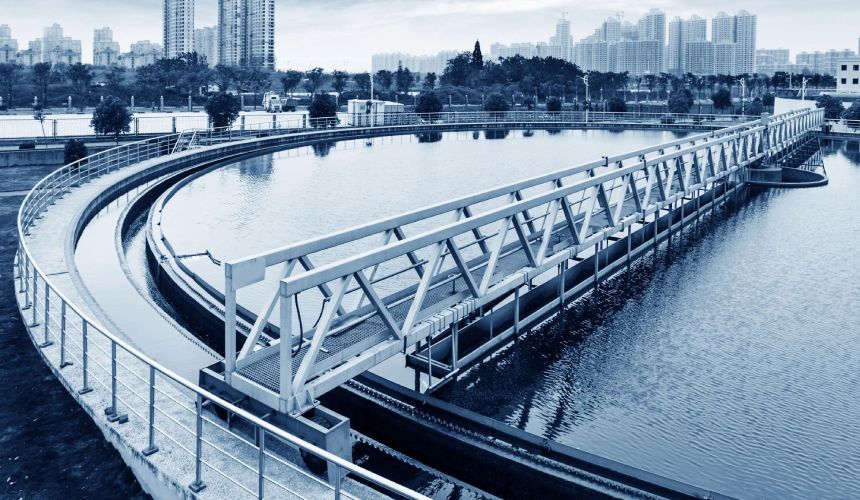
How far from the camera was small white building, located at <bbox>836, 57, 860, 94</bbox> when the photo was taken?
233 feet

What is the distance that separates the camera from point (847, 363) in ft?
22.7

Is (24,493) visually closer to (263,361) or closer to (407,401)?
(263,361)

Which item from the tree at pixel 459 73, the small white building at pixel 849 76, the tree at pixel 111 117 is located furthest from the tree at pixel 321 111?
the small white building at pixel 849 76

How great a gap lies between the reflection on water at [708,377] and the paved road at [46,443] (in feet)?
9.09

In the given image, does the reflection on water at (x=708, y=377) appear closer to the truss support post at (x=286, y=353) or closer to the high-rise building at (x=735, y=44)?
the truss support post at (x=286, y=353)

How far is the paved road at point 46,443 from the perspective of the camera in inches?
164

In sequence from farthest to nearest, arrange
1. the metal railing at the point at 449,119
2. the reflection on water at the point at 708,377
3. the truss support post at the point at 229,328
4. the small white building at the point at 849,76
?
the small white building at the point at 849,76 < the metal railing at the point at 449,119 < the reflection on water at the point at 708,377 < the truss support post at the point at 229,328

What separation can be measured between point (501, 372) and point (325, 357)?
2.17 meters

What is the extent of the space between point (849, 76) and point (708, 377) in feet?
252

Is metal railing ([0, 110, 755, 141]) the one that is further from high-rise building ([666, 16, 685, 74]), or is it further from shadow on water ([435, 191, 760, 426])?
high-rise building ([666, 16, 685, 74])

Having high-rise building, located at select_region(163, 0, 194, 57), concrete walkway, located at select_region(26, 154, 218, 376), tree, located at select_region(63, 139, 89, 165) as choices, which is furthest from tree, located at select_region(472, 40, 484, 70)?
high-rise building, located at select_region(163, 0, 194, 57)

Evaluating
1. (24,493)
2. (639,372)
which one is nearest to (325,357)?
(24,493)

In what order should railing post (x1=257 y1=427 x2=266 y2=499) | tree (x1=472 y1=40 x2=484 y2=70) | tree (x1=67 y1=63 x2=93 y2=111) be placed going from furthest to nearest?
1. tree (x1=472 y1=40 x2=484 y2=70)
2. tree (x1=67 y1=63 x2=93 y2=111)
3. railing post (x1=257 y1=427 x2=266 y2=499)

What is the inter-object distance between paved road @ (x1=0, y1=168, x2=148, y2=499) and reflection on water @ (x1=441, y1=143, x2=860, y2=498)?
277 cm
